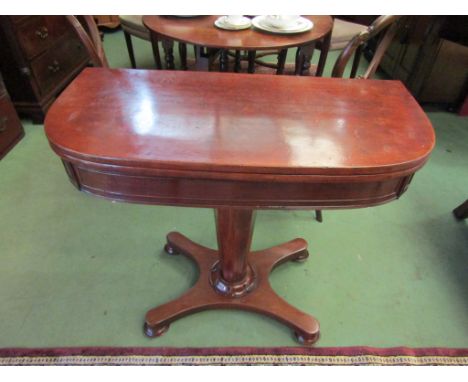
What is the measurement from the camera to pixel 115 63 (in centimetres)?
301

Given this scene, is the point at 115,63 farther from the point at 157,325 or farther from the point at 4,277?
the point at 157,325

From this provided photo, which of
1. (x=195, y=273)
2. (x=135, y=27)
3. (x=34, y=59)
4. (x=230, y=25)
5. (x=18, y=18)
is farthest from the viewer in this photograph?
(x=135, y=27)

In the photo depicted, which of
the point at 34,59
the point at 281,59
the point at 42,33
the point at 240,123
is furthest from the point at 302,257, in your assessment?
the point at 42,33

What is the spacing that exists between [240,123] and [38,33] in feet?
6.69

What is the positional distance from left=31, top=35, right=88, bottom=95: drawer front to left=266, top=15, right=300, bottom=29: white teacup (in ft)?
5.10

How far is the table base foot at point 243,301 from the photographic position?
1.07 meters

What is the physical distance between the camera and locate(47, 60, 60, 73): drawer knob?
217cm

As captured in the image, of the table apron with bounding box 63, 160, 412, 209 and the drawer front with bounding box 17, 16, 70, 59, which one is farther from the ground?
the table apron with bounding box 63, 160, 412, 209

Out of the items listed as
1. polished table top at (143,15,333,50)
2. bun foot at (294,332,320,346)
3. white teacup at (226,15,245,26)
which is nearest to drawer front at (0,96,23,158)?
polished table top at (143,15,333,50)

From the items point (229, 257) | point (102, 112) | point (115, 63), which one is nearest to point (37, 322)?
point (229, 257)

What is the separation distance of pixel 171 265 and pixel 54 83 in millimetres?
1740

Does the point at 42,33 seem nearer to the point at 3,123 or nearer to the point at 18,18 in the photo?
the point at 18,18

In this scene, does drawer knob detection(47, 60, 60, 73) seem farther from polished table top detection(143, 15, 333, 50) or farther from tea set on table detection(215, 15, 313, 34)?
tea set on table detection(215, 15, 313, 34)

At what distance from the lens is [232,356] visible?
1.03 meters
